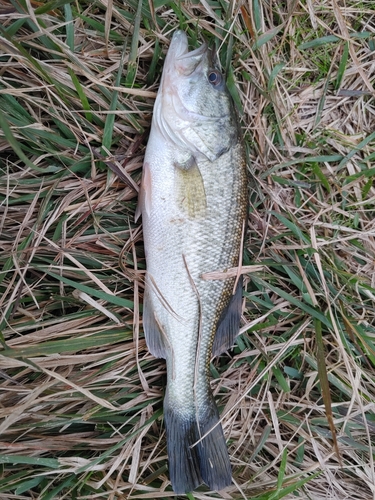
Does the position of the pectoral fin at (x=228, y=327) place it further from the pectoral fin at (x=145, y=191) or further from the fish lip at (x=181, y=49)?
the fish lip at (x=181, y=49)

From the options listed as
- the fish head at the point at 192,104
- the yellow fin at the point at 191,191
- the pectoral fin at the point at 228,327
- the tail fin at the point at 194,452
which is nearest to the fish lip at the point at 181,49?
the fish head at the point at 192,104

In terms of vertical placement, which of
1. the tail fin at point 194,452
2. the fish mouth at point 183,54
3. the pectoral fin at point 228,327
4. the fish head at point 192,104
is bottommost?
the tail fin at point 194,452

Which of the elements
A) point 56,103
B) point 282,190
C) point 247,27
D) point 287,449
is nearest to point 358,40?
point 247,27

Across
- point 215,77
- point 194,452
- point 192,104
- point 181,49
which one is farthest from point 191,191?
point 194,452

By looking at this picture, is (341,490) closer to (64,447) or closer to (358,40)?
(64,447)

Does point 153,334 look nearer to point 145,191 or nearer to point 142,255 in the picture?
point 142,255
